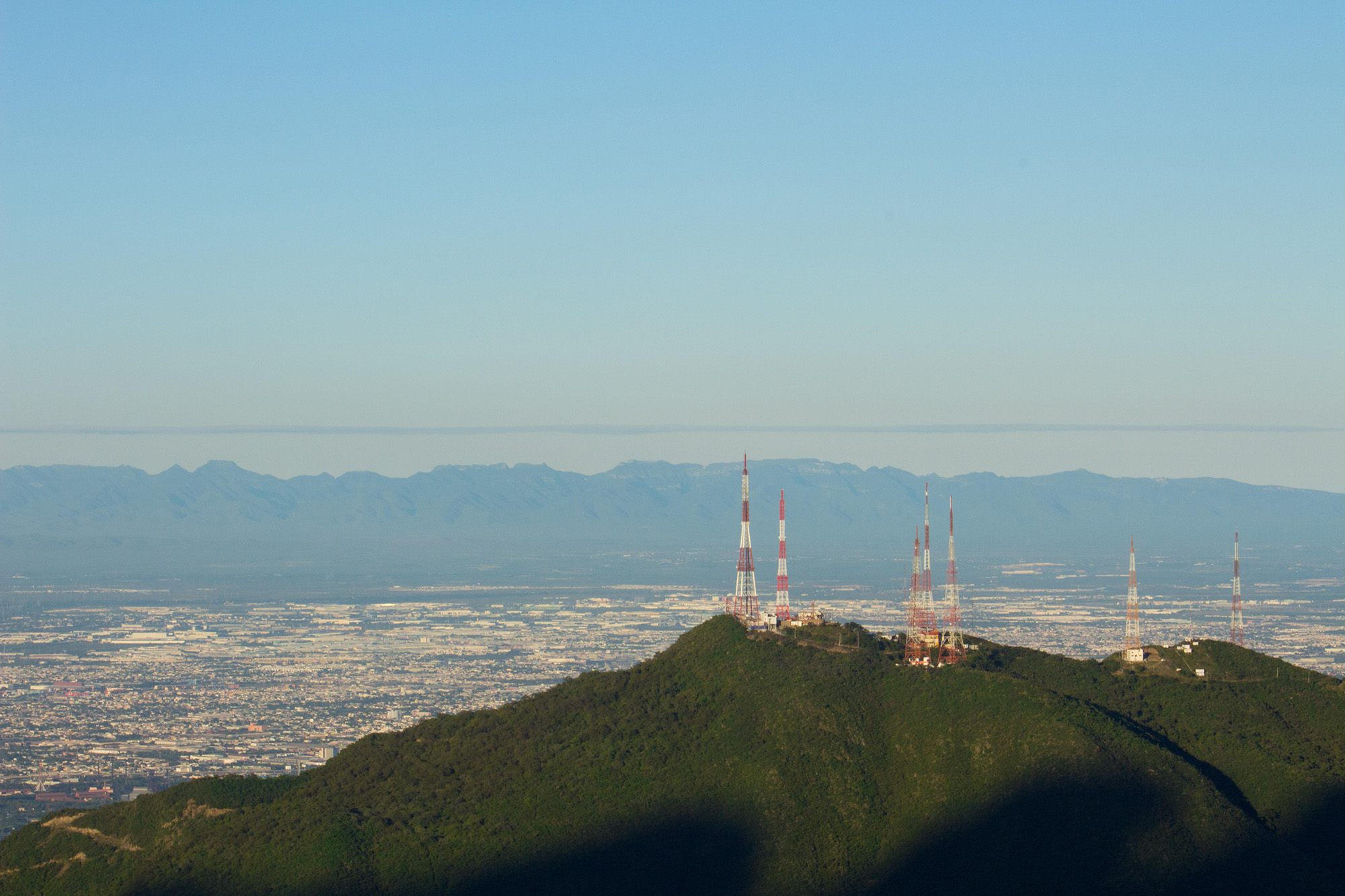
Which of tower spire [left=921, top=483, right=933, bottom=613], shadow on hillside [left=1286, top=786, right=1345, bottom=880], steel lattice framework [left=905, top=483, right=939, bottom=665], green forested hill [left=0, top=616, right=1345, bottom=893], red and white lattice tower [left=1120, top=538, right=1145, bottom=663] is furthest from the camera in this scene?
red and white lattice tower [left=1120, top=538, right=1145, bottom=663]

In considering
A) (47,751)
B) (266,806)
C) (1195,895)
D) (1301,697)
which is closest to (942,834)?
(1195,895)

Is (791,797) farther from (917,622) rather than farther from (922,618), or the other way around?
(922,618)

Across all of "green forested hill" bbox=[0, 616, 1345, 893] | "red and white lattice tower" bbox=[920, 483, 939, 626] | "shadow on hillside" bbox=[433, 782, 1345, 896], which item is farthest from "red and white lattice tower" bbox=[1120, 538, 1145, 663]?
"shadow on hillside" bbox=[433, 782, 1345, 896]

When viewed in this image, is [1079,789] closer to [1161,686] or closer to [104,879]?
[1161,686]

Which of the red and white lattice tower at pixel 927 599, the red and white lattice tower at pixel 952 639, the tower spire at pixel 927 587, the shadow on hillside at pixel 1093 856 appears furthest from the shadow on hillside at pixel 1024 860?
the red and white lattice tower at pixel 927 599

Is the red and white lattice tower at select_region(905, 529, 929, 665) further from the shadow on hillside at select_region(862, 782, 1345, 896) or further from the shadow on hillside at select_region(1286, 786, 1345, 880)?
the shadow on hillside at select_region(1286, 786, 1345, 880)

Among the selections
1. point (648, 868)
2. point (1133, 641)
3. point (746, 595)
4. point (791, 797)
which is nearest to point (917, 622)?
point (746, 595)
